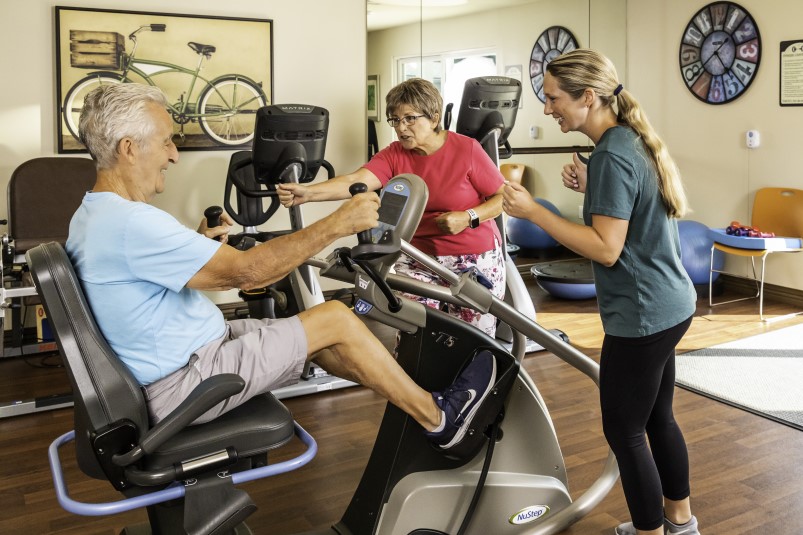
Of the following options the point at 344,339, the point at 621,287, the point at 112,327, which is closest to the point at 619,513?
the point at 621,287

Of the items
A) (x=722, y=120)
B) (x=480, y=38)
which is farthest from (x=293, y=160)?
(x=722, y=120)

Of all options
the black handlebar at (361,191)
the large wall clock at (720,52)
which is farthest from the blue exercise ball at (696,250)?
the black handlebar at (361,191)

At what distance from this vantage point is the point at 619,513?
105 inches

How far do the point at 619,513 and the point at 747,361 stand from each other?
6.81 feet

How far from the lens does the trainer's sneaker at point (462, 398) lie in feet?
7.49

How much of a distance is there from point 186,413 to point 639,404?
116 cm

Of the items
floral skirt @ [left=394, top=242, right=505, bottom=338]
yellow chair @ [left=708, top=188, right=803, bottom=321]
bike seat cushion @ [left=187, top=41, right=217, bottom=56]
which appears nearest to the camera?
floral skirt @ [left=394, top=242, right=505, bottom=338]

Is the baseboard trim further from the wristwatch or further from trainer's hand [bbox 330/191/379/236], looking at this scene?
trainer's hand [bbox 330/191/379/236]

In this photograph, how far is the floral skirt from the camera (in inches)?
115

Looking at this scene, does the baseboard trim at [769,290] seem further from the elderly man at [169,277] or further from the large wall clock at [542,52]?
the elderly man at [169,277]

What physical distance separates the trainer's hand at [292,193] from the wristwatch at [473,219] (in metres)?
0.60

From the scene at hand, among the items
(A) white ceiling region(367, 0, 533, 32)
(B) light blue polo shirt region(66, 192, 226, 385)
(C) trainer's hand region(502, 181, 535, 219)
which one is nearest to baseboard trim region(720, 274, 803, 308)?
(A) white ceiling region(367, 0, 533, 32)

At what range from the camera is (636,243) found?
2.07 m

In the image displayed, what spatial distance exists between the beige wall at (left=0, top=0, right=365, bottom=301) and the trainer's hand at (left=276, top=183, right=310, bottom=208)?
2.24m
